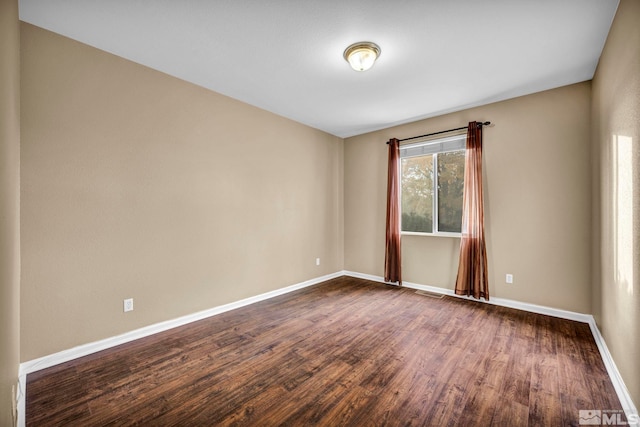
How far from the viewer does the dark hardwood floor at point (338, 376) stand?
1.66m

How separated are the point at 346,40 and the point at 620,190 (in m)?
2.42

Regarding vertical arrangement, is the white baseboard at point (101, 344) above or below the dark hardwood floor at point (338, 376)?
above

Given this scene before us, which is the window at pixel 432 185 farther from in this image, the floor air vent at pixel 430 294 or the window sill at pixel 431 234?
the floor air vent at pixel 430 294

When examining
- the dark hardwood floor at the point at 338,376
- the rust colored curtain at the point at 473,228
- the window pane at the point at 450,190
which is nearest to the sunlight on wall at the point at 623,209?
the dark hardwood floor at the point at 338,376

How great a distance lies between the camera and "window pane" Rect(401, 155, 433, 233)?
14.1 feet

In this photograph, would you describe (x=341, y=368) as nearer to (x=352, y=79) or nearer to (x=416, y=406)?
(x=416, y=406)

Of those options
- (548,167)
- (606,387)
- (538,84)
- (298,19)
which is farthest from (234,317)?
(538,84)

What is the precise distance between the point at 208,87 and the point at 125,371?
9.72 ft

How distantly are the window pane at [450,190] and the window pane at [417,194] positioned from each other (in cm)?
15

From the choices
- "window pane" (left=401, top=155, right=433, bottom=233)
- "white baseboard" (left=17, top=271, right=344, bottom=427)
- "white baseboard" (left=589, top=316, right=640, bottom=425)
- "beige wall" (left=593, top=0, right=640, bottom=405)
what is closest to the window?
"window pane" (left=401, top=155, right=433, bottom=233)

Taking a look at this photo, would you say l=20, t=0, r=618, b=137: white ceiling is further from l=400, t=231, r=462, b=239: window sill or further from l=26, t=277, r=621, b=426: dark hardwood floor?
l=26, t=277, r=621, b=426: dark hardwood floor

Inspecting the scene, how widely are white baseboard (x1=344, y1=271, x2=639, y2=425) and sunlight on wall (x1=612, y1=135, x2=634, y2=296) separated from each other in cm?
66

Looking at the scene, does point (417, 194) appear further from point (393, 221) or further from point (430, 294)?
point (430, 294)

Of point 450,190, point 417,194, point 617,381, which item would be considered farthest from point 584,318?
point 417,194
